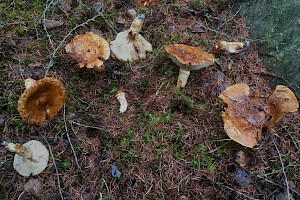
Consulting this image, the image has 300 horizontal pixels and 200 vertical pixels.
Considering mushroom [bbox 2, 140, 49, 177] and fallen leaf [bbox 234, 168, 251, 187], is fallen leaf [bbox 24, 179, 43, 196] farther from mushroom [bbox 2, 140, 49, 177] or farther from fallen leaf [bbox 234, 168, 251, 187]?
fallen leaf [bbox 234, 168, 251, 187]

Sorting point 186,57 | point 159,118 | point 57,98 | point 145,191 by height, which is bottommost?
point 145,191

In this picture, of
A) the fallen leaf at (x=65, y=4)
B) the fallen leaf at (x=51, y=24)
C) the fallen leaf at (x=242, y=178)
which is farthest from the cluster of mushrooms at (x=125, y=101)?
the fallen leaf at (x=65, y=4)

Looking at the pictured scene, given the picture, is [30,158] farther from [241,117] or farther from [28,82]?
[241,117]

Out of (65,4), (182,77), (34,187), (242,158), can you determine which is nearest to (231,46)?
(182,77)

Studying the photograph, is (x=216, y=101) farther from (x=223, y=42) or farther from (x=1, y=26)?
(x=1, y=26)

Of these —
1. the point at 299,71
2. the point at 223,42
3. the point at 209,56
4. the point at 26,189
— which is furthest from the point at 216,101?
the point at 26,189

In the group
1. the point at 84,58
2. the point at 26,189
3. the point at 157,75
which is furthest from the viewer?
the point at 157,75
